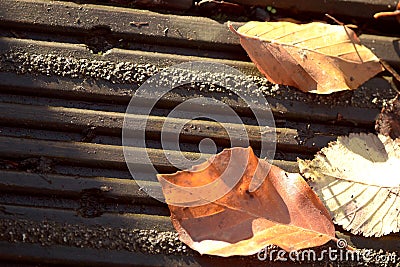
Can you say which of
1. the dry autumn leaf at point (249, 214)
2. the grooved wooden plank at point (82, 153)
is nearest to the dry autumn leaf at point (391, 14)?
the dry autumn leaf at point (249, 214)

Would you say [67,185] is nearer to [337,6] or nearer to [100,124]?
[100,124]

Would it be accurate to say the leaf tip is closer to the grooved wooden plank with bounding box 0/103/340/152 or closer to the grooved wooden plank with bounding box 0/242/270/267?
the grooved wooden plank with bounding box 0/103/340/152

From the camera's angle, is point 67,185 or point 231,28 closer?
point 67,185

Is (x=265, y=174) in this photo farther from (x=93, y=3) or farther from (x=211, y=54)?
(x=93, y=3)

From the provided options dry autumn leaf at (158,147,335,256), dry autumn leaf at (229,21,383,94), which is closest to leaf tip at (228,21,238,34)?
dry autumn leaf at (229,21,383,94)

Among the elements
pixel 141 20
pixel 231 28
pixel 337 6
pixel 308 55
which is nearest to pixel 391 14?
pixel 337 6

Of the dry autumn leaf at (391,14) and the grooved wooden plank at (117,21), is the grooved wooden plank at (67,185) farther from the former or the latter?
the dry autumn leaf at (391,14)
